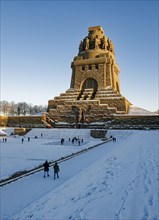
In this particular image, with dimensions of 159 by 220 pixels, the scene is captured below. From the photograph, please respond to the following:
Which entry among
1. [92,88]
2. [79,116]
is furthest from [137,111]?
[79,116]

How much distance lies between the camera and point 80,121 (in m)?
50.2

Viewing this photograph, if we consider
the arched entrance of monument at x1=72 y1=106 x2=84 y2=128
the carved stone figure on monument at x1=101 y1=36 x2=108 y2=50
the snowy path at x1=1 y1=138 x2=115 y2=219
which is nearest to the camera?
the snowy path at x1=1 y1=138 x2=115 y2=219

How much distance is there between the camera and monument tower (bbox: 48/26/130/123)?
51.4m

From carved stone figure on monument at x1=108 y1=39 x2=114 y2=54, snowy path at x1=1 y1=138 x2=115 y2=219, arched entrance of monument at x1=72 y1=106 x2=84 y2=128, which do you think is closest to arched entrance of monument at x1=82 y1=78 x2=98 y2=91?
carved stone figure on monument at x1=108 y1=39 x2=114 y2=54

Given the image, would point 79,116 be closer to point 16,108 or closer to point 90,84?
point 90,84

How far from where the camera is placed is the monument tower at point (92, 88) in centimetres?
5141

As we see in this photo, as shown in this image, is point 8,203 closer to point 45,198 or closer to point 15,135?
point 45,198

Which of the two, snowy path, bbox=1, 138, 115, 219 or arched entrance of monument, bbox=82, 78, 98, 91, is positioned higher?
arched entrance of monument, bbox=82, 78, 98, 91

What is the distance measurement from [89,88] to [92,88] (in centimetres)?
87

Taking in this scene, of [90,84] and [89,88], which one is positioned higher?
[90,84]

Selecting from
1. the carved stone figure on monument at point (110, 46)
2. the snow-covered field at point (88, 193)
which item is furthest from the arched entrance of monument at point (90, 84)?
the snow-covered field at point (88, 193)

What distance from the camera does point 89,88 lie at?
6181 centimetres

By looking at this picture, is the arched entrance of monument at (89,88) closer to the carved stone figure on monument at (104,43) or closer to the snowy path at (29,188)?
the carved stone figure on monument at (104,43)

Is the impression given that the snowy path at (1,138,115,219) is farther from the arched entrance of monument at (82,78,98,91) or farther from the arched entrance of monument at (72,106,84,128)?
the arched entrance of monument at (82,78,98,91)
